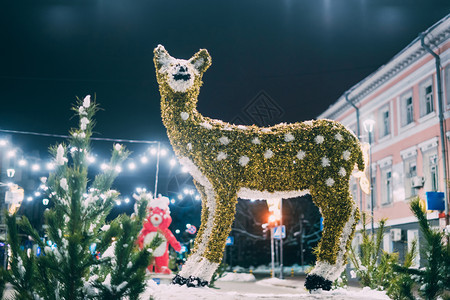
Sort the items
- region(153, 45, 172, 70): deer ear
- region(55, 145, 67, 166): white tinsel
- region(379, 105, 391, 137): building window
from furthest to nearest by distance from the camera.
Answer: region(379, 105, 391, 137): building window, region(153, 45, 172, 70): deer ear, region(55, 145, 67, 166): white tinsel

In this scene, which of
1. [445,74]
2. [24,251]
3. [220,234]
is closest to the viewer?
[24,251]

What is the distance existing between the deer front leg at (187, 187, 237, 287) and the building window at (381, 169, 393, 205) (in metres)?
17.9

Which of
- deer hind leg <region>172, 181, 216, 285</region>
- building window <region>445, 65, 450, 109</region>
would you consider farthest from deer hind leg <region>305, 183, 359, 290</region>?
building window <region>445, 65, 450, 109</region>

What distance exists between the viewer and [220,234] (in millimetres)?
6793

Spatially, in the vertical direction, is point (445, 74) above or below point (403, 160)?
above

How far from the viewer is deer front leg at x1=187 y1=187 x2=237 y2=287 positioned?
261 inches

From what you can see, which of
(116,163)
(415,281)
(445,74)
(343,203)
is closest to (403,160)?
(445,74)

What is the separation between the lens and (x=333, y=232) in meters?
7.11

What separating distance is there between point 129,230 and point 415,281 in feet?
9.50

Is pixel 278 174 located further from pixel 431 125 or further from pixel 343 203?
pixel 431 125

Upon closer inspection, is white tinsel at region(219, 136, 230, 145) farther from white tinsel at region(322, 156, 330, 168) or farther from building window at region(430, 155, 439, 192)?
building window at region(430, 155, 439, 192)

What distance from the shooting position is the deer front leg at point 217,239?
6625mm

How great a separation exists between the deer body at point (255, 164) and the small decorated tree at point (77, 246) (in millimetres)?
2663

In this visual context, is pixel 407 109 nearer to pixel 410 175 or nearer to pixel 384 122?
pixel 384 122
